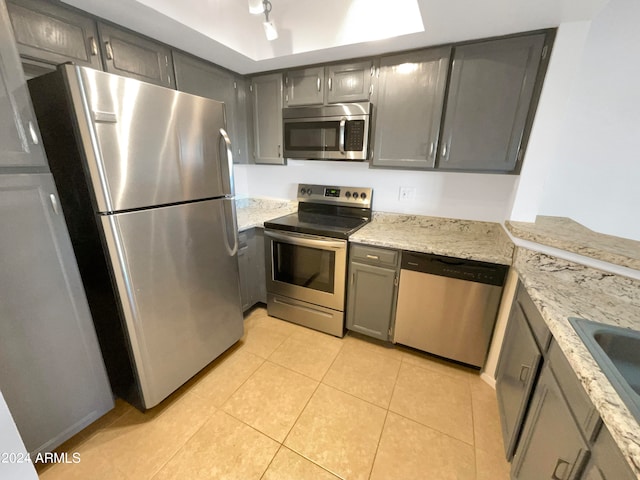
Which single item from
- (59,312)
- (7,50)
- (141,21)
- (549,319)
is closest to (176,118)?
(7,50)

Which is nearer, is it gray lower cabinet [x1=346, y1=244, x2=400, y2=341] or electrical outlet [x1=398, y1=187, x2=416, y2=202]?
gray lower cabinet [x1=346, y1=244, x2=400, y2=341]

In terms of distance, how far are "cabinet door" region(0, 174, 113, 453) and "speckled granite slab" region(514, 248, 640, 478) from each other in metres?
1.92

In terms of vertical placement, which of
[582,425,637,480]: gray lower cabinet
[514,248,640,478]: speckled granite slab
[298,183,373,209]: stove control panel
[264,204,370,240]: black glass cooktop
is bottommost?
[582,425,637,480]: gray lower cabinet

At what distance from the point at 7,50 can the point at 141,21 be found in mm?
799

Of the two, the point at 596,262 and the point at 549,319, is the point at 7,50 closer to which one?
the point at 549,319

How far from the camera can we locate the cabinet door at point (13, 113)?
3.10 ft

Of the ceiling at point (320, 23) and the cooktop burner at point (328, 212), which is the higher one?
the ceiling at point (320, 23)

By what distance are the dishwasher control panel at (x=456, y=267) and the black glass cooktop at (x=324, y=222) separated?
0.49 metres

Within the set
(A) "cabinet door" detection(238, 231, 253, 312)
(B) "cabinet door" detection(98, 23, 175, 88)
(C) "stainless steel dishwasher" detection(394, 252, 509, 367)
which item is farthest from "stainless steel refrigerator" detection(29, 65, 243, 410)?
(C) "stainless steel dishwasher" detection(394, 252, 509, 367)

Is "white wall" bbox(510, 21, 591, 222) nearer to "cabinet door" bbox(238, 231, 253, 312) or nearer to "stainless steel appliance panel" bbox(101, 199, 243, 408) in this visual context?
"stainless steel appliance panel" bbox(101, 199, 243, 408)

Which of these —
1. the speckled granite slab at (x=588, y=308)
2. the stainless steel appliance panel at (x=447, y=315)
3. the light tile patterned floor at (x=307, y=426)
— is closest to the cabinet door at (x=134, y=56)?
the light tile patterned floor at (x=307, y=426)

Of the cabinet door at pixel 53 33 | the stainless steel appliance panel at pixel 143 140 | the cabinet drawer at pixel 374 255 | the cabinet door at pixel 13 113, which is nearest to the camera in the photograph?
the cabinet door at pixel 13 113

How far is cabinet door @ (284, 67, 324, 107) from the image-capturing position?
211cm

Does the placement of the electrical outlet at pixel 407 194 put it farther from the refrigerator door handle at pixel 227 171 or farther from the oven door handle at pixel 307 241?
the refrigerator door handle at pixel 227 171
